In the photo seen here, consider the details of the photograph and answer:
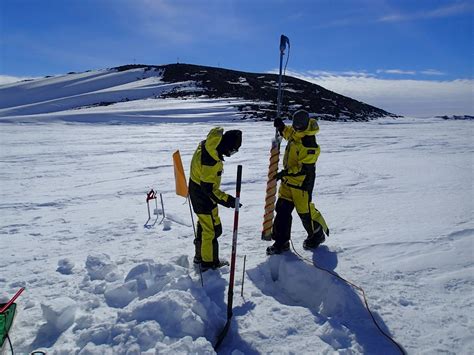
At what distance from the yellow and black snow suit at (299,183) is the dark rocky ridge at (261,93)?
32689 mm

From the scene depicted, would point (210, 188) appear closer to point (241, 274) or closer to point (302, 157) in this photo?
point (241, 274)

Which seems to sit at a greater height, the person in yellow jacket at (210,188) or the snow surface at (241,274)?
the person in yellow jacket at (210,188)

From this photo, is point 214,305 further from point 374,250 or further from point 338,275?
point 374,250

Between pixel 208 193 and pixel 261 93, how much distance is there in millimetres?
59456

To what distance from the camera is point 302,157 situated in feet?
16.1

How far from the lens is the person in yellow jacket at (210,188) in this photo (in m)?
4.24

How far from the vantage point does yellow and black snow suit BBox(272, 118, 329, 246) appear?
16.0ft

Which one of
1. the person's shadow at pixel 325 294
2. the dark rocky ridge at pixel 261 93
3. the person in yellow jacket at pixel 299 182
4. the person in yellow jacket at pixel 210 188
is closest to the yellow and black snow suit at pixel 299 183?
the person in yellow jacket at pixel 299 182

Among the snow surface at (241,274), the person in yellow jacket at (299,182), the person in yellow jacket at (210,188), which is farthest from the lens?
the person in yellow jacket at (299,182)

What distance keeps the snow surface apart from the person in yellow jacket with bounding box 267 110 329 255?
330mm

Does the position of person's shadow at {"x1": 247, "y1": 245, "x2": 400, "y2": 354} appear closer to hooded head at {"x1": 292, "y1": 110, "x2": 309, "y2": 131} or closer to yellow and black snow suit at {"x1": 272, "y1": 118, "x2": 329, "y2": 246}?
yellow and black snow suit at {"x1": 272, "y1": 118, "x2": 329, "y2": 246}

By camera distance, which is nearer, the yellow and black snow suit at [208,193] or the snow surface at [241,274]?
the snow surface at [241,274]

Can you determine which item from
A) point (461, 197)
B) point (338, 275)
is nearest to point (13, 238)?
point (338, 275)

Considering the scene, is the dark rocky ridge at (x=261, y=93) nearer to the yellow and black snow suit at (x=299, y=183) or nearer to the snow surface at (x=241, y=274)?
the snow surface at (x=241, y=274)
